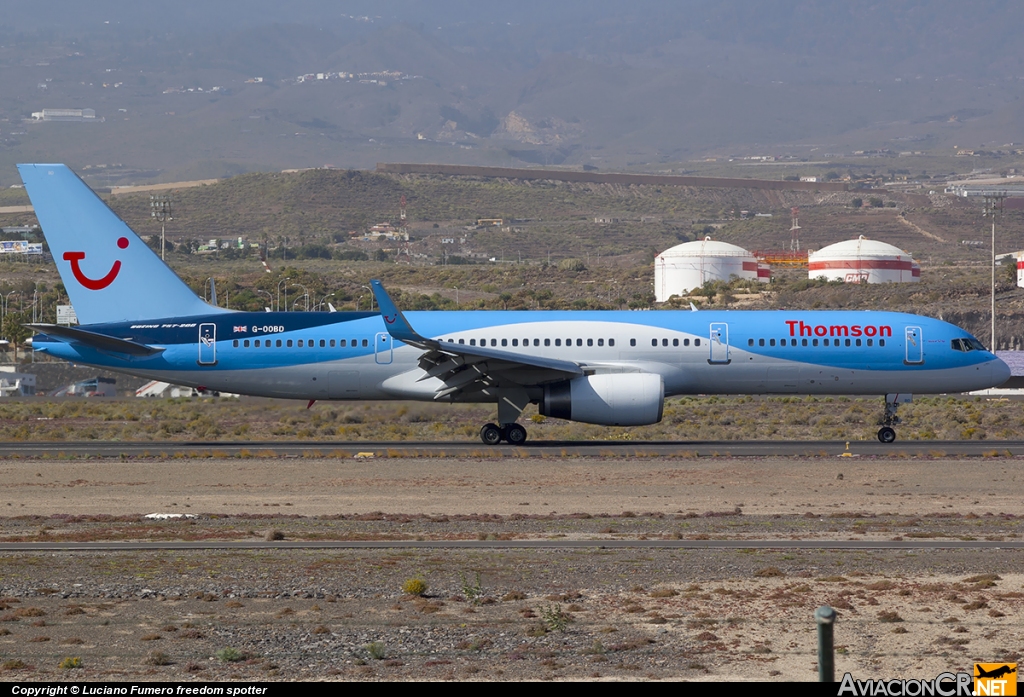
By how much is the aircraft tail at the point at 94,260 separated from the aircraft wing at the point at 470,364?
21.6 feet

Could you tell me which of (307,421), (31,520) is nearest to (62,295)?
(307,421)

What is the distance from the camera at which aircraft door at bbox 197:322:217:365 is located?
3547cm

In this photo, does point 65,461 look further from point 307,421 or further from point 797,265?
point 797,265

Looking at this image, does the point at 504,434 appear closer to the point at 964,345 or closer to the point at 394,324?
the point at 394,324

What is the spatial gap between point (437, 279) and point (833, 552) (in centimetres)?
10691

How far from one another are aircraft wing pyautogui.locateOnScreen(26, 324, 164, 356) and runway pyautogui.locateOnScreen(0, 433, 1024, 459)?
2643 millimetres

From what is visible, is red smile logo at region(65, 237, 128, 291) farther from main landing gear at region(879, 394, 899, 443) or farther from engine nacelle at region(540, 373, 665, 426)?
main landing gear at region(879, 394, 899, 443)

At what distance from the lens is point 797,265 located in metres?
141

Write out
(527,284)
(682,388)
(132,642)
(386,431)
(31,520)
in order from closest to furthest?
(132,642) → (31,520) → (682,388) → (386,431) → (527,284)

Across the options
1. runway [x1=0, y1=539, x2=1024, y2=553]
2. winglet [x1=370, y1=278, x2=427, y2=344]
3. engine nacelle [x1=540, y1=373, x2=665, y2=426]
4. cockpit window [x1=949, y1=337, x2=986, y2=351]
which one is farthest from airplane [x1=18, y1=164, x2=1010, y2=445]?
runway [x1=0, y1=539, x2=1024, y2=553]

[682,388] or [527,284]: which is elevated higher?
[527,284]

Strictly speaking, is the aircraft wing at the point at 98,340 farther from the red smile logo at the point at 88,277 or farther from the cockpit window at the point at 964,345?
the cockpit window at the point at 964,345

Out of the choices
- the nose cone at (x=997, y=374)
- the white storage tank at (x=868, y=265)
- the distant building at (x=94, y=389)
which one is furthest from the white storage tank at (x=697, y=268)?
the nose cone at (x=997, y=374)

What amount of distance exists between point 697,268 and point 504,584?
99728 mm
